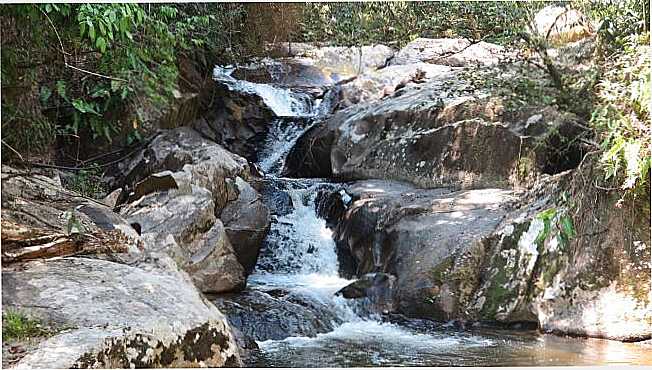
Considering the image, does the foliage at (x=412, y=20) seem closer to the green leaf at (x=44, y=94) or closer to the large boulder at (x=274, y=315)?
the green leaf at (x=44, y=94)

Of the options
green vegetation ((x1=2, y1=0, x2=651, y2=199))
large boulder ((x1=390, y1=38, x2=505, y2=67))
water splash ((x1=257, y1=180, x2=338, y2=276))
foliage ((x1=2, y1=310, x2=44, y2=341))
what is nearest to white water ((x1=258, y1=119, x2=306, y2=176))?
water splash ((x1=257, y1=180, x2=338, y2=276))

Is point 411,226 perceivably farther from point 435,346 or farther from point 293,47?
point 293,47

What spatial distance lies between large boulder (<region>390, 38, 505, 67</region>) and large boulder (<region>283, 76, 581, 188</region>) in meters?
0.16

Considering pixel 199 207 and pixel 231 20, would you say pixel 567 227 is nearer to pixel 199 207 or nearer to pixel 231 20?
pixel 199 207

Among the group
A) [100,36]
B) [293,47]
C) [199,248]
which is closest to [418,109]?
[293,47]

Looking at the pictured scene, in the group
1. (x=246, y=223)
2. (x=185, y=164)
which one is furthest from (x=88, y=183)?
(x=246, y=223)

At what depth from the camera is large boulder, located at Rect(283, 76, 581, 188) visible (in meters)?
Answer: 4.38

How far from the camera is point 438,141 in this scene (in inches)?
203

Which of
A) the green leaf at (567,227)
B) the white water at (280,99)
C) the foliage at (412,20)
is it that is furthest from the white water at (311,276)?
the foliage at (412,20)

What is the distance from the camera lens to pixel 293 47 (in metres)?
4.93

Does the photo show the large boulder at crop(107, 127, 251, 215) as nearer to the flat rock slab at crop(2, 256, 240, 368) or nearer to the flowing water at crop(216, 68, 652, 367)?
the flowing water at crop(216, 68, 652, 367)

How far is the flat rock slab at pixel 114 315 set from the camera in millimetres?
2107

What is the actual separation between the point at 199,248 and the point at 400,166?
5.85 feet

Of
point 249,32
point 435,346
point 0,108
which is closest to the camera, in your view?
point 0,108
